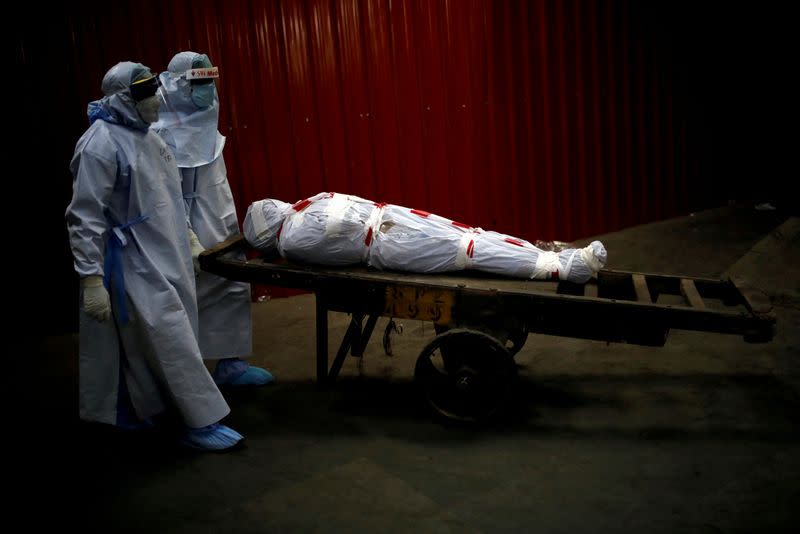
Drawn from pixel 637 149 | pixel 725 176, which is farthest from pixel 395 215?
pixel 725 176

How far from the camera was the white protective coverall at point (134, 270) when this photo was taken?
3.58m

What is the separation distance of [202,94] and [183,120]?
19 centimetres

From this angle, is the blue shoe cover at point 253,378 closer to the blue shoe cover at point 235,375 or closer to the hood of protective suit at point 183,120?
the blue shoe cover at point 235,375

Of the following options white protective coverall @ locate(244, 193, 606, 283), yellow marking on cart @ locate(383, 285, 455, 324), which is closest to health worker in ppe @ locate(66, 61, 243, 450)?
white protective coverall @ locate(244, 193, 606, 283)

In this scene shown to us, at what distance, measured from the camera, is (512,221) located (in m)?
6.97

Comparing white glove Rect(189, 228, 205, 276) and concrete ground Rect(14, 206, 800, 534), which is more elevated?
white glove Rect(189, 228, 205, 276)

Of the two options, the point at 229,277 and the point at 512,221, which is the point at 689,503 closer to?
the point at 229,277

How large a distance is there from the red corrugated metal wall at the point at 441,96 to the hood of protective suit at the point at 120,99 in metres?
2.00

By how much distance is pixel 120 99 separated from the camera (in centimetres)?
364

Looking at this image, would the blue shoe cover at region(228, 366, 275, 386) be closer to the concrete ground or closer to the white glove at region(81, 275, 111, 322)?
the concrete ground

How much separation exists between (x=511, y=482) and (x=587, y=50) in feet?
15.6

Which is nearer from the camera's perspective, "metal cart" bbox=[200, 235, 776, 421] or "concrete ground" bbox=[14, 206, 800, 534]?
"concrete ground" bbox=[14, 206, 800, 534]

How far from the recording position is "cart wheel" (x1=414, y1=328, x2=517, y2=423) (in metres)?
3.78

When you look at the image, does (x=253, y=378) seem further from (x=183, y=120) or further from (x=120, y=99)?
(x=120, y=99)
